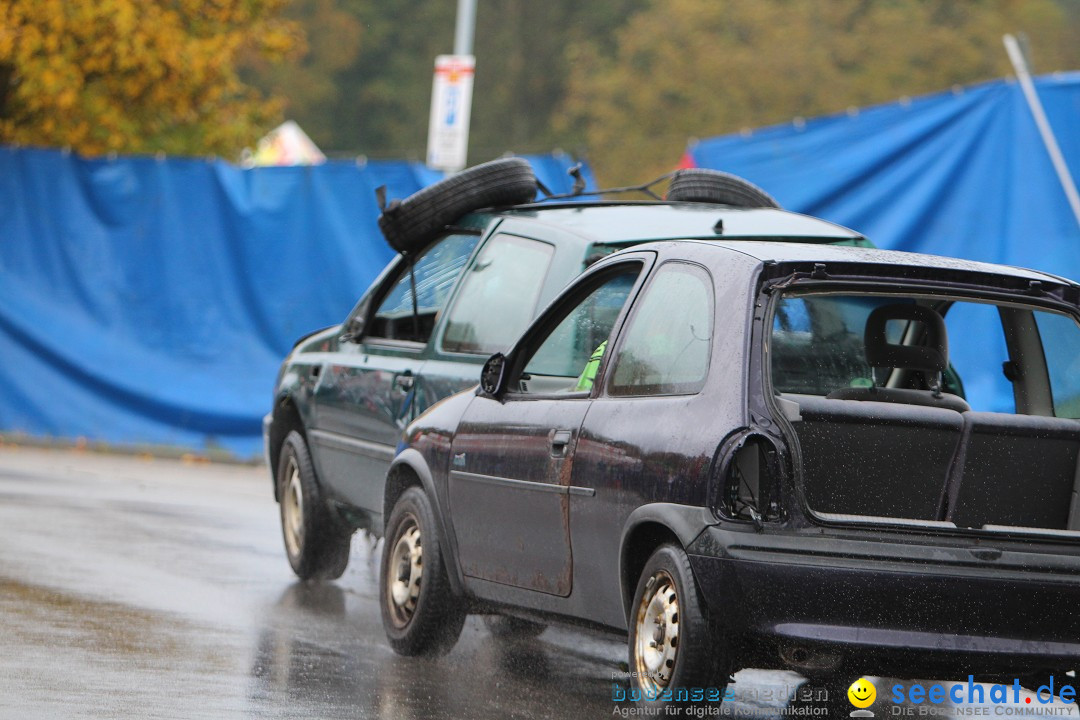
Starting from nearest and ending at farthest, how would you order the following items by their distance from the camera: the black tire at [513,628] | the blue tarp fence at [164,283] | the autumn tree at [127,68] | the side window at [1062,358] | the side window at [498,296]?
1. the side window at [1062,358]
2. the side window at [498,296]
3. the black tire at [513,628]
4. the blue tarp fence at [164,283]
5. the autumn tree at [127,68]

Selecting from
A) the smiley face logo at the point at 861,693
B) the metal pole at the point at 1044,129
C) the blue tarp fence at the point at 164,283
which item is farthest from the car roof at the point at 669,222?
the blue tarp fence at the point at 164,283

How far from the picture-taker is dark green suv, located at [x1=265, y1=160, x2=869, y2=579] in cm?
788

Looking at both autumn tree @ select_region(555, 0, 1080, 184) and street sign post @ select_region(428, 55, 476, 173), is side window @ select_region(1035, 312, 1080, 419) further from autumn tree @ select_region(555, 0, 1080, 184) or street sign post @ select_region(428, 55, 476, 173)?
autumn tree @ select_region(555, 0, 1080, 184)

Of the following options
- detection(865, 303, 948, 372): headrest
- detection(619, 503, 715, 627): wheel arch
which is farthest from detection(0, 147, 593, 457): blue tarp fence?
detection(619, 503, 715, 627): wheel arch

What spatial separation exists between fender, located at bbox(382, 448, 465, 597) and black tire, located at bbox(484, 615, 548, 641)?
3.43 feet

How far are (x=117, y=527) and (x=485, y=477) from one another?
486 cm

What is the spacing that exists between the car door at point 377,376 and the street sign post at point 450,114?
901 cm

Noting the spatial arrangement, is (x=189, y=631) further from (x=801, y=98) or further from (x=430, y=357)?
(x=801, y=98)

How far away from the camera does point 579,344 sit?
6.88 meters

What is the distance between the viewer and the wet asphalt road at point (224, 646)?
627 centimetres

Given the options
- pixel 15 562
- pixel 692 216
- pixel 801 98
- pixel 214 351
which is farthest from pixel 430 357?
pixel 801 98

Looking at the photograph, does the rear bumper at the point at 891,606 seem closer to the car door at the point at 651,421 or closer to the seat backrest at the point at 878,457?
the car door at the point at 651,421

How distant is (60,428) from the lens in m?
16.4

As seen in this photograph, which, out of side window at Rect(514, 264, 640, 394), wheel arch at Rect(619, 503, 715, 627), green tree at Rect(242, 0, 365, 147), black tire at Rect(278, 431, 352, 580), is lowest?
black tire at Rect(278, 431, 352, 580)
